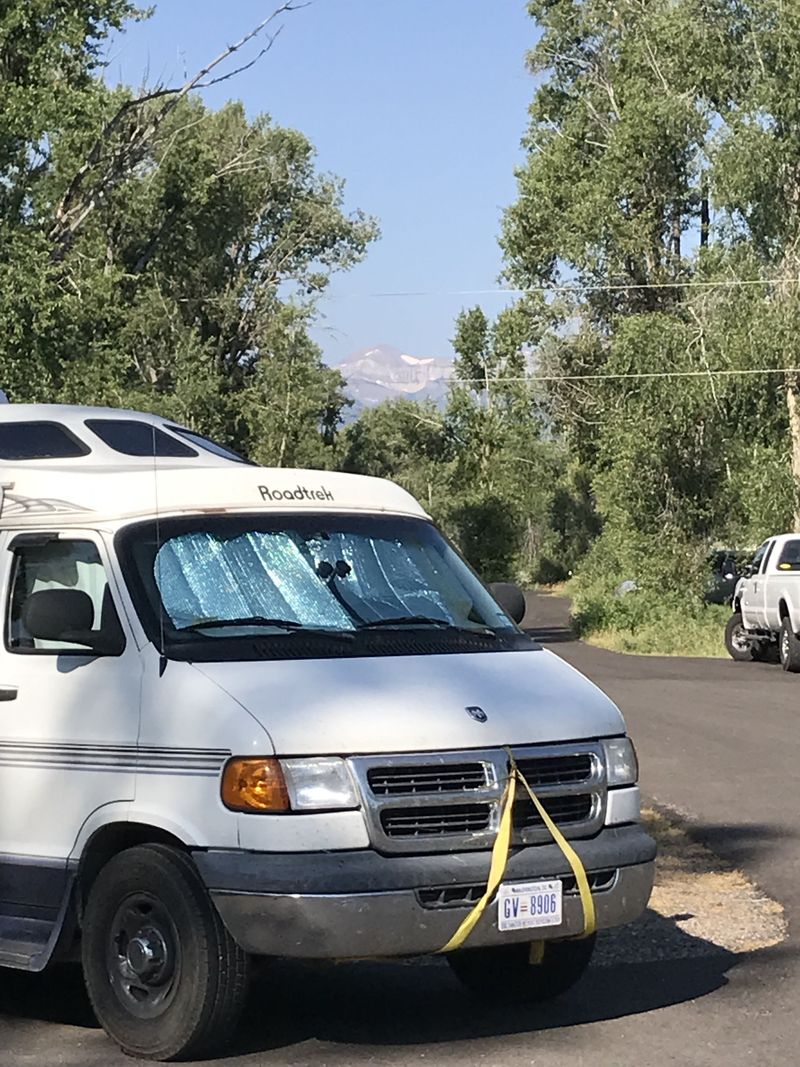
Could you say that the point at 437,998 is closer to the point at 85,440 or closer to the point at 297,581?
the point at 297,581

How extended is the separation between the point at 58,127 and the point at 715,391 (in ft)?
54.3

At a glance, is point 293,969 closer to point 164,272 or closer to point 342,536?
point 342,536

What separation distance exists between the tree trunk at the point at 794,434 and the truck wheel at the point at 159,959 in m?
34.2

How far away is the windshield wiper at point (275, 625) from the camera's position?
7184 millimetres

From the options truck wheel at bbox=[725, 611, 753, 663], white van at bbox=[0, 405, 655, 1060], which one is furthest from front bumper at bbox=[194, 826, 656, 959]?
truck wheel at bbox=[725, 611, 753, 663]

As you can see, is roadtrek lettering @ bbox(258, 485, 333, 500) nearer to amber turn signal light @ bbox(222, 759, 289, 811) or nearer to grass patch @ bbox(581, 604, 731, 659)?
amber turn signal light @ bbox(222, 759, 289, 811)

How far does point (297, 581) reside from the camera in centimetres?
758

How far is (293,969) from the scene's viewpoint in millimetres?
8469

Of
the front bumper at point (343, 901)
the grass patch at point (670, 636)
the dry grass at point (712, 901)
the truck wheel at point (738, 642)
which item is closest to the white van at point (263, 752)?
the front bumper at point (343, 901)

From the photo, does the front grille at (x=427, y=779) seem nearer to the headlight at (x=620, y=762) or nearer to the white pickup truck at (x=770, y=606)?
the headlight at (x=620, y=762)

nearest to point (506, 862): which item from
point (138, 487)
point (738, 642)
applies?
point (138, 487)

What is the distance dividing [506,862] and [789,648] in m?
22.4

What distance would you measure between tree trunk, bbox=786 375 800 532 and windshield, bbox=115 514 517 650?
3274 cm

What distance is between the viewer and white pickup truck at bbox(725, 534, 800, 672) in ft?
92.6
